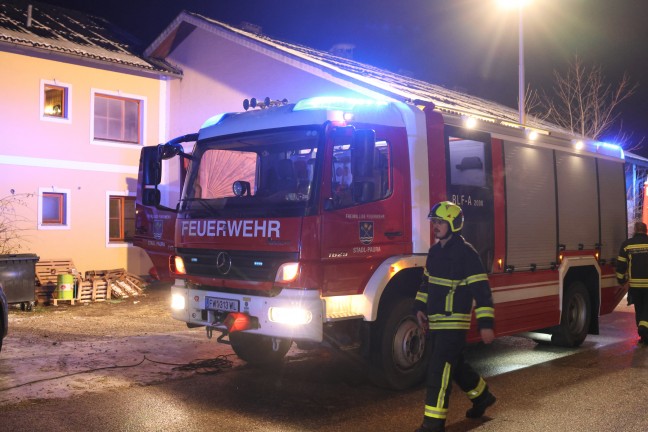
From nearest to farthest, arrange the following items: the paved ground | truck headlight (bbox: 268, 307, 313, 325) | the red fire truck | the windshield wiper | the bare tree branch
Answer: truck headlight (bbox: 268, 307, 313, 325) < the red fire truck < the windshield wiper < the paved ground < the bare tree branch

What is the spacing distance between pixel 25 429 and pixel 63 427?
0.94 feet

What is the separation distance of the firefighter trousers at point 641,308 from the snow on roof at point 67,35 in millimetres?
13268

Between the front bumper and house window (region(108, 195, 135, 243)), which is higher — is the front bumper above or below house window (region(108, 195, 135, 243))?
below

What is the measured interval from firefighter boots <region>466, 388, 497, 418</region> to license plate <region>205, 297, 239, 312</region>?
2324 mm

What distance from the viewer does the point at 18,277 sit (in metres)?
11.7

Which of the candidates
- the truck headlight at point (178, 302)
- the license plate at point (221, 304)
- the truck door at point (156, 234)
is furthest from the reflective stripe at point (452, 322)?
the truck door at point (156, 234)

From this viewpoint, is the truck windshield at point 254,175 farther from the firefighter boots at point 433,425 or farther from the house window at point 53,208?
the house window at point 53,208

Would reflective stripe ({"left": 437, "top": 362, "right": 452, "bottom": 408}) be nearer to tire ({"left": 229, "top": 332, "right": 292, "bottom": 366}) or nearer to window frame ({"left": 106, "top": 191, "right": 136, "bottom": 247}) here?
A: tire ({"left": 229, "top": 332, "right": 292, "bottom": 366})

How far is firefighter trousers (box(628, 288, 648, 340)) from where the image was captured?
9.27 meters

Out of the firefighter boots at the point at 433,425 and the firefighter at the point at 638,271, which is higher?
the firefighter at the point at 638,271

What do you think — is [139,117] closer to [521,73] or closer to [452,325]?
[521,73]

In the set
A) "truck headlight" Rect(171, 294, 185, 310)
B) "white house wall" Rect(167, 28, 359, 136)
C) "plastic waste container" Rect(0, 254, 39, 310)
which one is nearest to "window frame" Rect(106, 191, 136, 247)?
"white house wall" Rect(167, 28, 359, 136)

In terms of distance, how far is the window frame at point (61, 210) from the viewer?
15.6 m

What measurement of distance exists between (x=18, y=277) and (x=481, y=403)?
9179 mm
